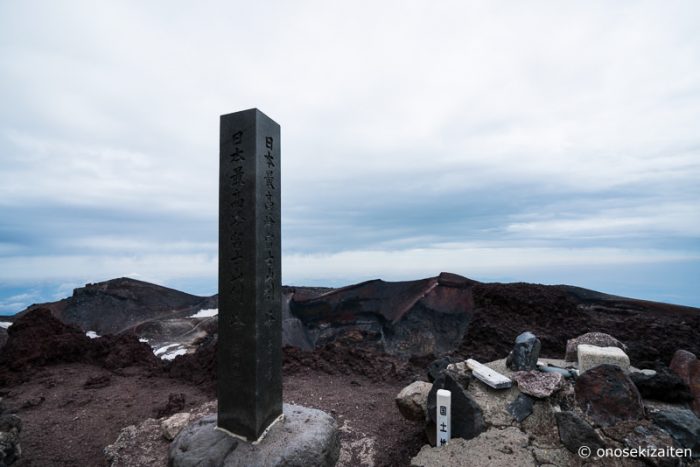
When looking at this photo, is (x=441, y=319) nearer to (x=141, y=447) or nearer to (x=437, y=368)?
(x=437, y=368)

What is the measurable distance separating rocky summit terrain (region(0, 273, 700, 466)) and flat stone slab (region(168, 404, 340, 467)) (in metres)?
0.86

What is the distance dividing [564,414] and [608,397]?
653mm

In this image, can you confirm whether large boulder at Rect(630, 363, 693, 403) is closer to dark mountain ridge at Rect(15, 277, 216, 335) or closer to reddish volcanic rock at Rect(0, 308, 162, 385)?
reddish volcanic rock at Rect(0, 308, 162, 385)

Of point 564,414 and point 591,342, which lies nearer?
point 564,414

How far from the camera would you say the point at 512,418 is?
4.82m

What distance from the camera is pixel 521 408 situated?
4.90m

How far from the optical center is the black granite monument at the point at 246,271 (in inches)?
161

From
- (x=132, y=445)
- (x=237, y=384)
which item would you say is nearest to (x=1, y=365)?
(x=132, y=445)

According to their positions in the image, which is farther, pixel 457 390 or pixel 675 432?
pixel 457 390

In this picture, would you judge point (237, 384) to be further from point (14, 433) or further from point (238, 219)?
point (14, 433)

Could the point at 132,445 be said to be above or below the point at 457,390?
below

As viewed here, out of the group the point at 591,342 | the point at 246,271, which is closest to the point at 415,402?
the point at 246,271

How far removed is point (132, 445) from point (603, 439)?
6.38 metres

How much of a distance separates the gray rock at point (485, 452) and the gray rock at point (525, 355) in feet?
4.33
